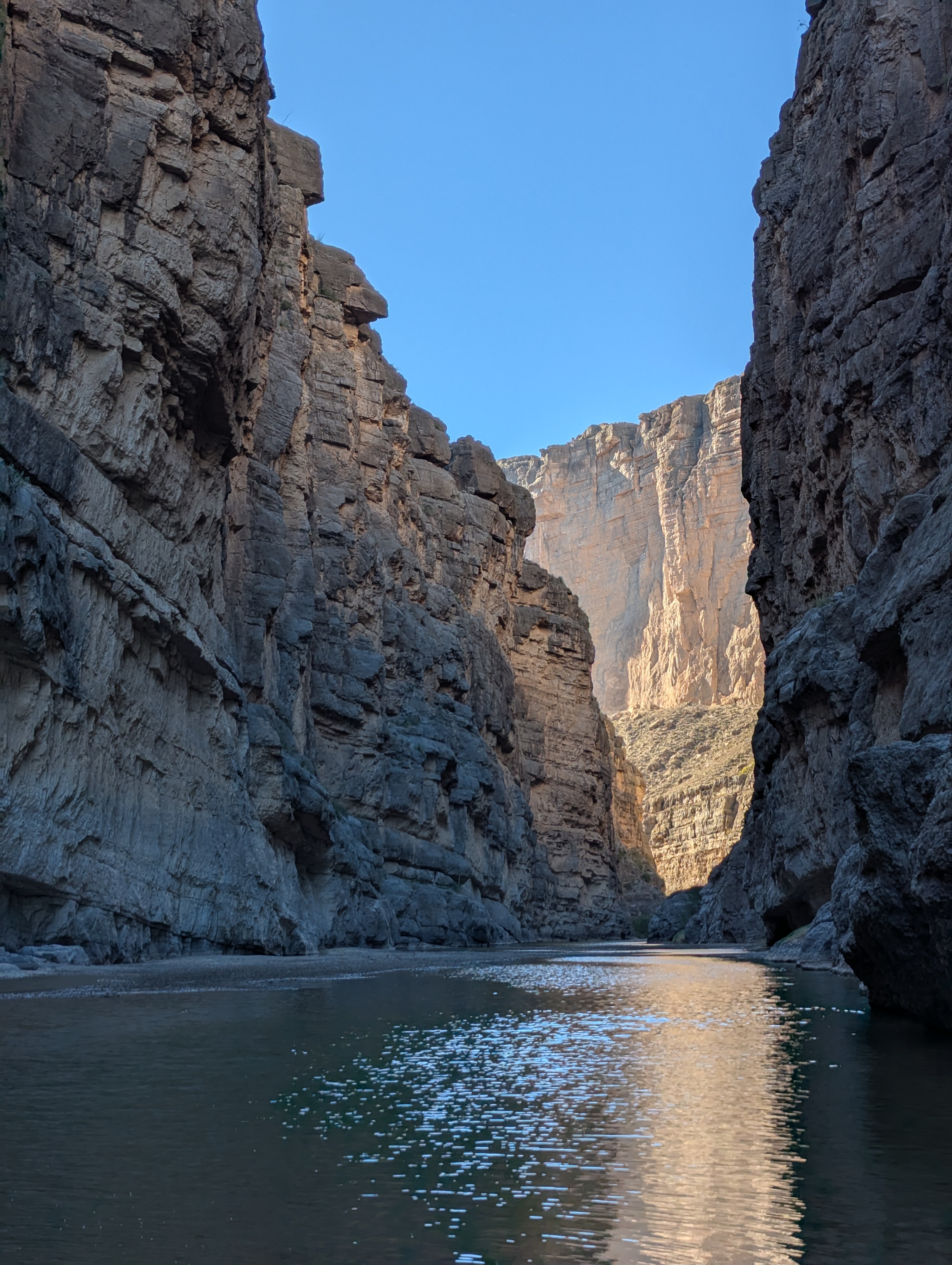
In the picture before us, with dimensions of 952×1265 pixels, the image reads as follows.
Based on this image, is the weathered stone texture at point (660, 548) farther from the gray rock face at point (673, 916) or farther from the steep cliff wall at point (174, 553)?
the steep cliff wall at point (174, 553)

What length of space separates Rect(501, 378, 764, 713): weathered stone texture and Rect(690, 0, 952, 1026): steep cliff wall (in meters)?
93.6

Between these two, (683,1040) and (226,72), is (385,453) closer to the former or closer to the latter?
(226,72)

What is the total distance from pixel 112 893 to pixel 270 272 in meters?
25.1

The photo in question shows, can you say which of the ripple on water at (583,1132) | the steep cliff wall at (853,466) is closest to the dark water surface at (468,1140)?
the ripple on water at (583,1132)

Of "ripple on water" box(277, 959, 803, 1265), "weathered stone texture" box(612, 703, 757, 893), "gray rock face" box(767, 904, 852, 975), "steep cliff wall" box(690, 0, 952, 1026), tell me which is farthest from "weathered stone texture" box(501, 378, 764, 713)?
"ripple on water" box(277, 959, 803, 1265)

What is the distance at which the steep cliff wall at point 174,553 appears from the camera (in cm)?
1959

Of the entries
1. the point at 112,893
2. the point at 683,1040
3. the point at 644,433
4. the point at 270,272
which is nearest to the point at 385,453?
the point at 270,272

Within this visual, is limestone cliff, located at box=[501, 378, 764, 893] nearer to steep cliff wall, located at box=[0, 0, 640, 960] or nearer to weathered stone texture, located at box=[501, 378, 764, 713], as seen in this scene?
weathered stone texture, located at box=[501, 378, 764, 713]

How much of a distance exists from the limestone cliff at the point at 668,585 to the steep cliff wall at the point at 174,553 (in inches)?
2537

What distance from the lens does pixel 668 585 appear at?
160625 mm

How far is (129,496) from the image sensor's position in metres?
23.8

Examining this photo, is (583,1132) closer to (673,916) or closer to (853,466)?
(853,466)

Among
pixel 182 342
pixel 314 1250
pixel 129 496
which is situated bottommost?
pixel 314 1250

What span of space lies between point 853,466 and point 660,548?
139 meters
